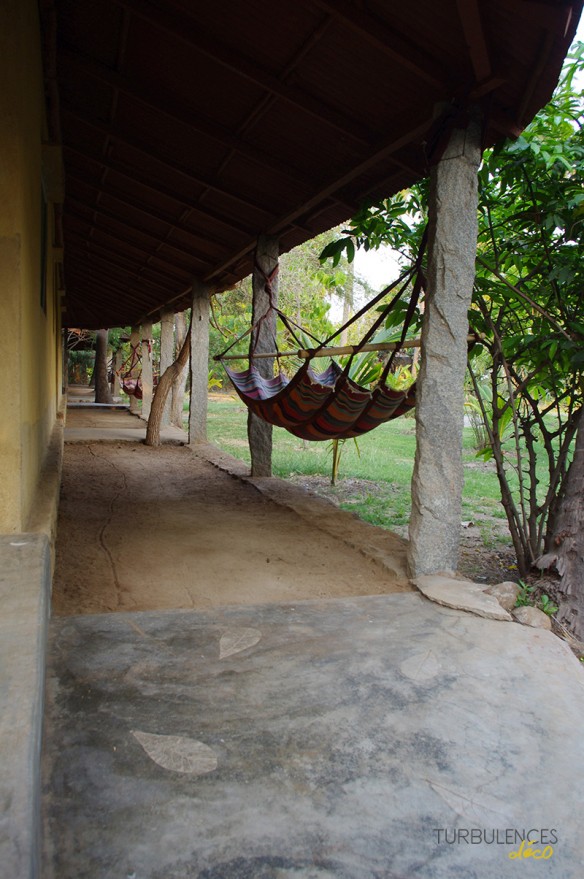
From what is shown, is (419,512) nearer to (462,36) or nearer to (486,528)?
(462,36)

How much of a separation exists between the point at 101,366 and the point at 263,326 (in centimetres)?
993

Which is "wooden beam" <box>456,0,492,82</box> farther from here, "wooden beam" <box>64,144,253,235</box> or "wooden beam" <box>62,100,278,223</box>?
"wooden beam" <box>64,144,253,235</box>

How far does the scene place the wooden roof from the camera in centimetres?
219

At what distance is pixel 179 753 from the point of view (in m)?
1.32

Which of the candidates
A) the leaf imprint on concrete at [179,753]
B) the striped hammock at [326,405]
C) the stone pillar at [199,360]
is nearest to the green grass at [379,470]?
the stone pillar at [199,360]

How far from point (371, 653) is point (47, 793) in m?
0.98

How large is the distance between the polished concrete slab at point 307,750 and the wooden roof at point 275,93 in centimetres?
196

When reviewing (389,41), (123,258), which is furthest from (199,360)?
(389,41)

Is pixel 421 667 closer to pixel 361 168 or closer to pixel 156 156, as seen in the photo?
pixel 361 168

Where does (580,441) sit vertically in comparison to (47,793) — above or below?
above

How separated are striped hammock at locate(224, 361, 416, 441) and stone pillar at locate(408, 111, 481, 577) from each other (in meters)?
0.59

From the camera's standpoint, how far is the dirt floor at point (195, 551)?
232 cm

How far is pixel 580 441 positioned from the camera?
8.76ft

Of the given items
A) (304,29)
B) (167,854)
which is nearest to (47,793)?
(167,854)
